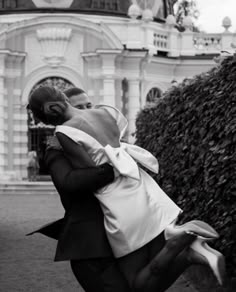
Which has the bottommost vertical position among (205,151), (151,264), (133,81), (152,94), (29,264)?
(29,264)

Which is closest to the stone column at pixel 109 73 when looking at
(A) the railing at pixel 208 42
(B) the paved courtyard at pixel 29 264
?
(A) the railing at pixel 208 42

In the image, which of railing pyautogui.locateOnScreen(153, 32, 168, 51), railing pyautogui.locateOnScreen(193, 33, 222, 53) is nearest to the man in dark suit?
railing pyautogui.locateOnScreen(153, 32, 168, 51)

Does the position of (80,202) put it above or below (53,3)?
below

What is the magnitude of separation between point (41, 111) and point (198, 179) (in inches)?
149

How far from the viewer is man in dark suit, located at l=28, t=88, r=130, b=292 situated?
4.09 meters

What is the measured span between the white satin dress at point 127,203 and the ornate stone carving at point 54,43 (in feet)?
86.8

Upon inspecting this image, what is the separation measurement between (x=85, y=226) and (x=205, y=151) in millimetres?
3422

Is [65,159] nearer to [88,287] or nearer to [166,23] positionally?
[88,287]

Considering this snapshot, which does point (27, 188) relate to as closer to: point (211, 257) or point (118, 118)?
point (118, 118)

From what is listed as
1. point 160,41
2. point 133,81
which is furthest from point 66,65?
point 160,41

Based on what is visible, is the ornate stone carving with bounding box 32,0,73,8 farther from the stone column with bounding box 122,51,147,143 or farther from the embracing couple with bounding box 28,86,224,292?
the embracing couple with bounding box 28,86,224,292

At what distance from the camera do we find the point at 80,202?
13.8 feet

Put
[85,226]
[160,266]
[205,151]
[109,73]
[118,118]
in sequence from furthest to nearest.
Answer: [109,73] → [205,151] → [118,118] → [85,226] → [160,266]

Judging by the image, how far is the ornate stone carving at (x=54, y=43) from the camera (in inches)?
1192
